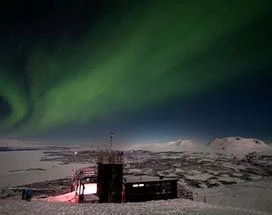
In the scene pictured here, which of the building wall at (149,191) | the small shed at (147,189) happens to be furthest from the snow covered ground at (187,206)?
the small shed at (147,189)

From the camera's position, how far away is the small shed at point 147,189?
107 feet

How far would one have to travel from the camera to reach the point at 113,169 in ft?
110

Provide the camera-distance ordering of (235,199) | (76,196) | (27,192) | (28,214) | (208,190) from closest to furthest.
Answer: (28,214), (27,192), (76,196), (235,199), (208,190)

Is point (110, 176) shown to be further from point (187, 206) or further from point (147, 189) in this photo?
point (187, 206)

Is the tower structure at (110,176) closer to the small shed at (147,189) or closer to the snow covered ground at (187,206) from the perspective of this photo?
the small shed at (147,189)

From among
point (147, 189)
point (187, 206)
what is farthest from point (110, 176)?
point (187, 206)

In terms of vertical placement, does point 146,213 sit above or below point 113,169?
below

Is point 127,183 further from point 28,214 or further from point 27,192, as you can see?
point 28,214

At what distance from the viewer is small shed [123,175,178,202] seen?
32.5 metres

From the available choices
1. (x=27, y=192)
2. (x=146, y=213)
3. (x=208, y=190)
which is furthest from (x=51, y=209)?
(x=208, y=190)

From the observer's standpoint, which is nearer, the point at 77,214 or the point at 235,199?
the point at 77,214

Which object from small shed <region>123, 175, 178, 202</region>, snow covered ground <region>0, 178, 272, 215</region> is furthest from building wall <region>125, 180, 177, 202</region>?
snow covered ground <region>0, 178, 272, 215</region>

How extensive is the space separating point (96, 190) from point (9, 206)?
17.5m

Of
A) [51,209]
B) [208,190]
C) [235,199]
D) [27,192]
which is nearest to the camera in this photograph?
[51,209]
